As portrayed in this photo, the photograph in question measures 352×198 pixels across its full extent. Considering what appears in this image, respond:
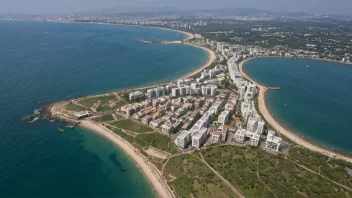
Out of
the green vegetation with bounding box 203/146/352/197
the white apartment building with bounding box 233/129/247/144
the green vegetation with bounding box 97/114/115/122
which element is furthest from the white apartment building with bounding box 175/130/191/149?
the green vegetation with bounding box 97/114/115/122

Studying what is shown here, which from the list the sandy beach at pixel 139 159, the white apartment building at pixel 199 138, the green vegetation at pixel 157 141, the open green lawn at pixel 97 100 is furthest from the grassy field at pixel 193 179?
the open green lawn at pixel 97 100

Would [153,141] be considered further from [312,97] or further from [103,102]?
[312,97]

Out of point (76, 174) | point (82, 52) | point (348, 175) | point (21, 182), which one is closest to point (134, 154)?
point (76, 174)

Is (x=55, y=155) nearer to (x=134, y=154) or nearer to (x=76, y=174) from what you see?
(x=76, y=174)

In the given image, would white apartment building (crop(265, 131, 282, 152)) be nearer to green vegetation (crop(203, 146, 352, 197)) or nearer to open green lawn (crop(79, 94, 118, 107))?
green vegetation (crop(203, 146, 352, 197))

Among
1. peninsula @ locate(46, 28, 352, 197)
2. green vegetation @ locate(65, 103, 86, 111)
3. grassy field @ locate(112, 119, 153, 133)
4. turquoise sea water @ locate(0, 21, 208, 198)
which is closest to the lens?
peninsula @ locate(46, 28, 352, 197)

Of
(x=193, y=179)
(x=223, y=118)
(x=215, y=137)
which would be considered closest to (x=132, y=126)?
(x=215, y=137)
